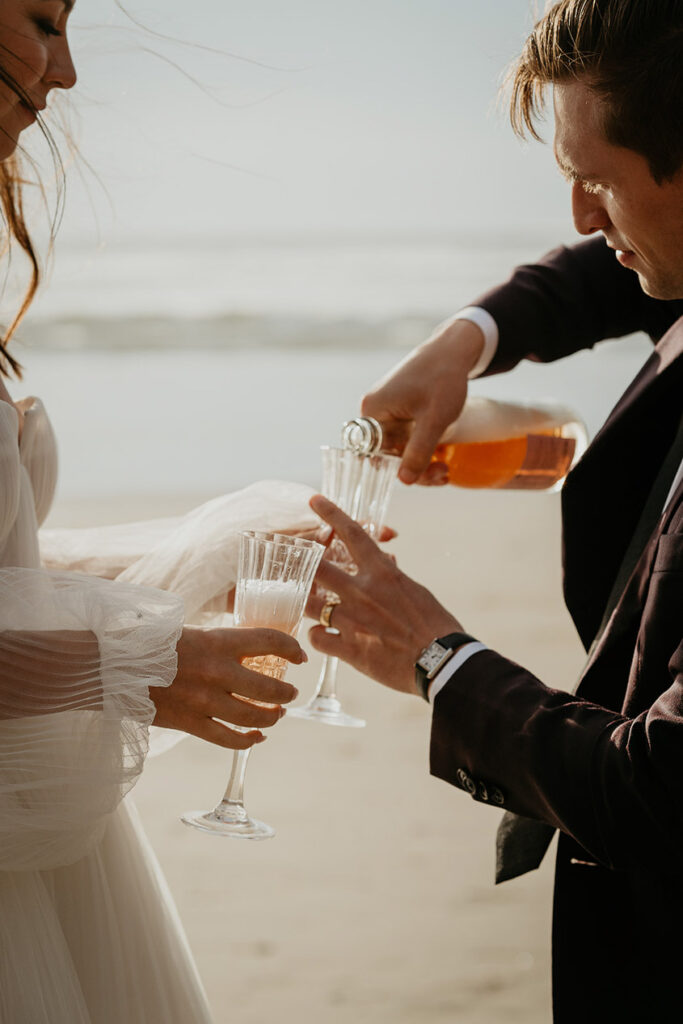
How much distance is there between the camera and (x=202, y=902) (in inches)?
158

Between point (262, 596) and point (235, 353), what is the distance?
12376 millimetres

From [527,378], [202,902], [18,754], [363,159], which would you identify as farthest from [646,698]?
[363,159]

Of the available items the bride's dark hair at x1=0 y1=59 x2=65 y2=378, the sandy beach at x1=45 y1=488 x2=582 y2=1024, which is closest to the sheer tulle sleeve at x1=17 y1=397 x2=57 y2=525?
the bride's dark hair at x1=0 y1=59 x2=65 y2=378

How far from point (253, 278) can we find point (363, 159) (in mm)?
5371

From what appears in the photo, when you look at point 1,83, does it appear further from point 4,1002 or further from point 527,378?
point 527,378

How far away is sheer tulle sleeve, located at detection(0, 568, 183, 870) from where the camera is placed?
5.09ft

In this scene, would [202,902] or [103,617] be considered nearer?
[103,617]

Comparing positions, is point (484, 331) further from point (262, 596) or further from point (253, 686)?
point (253, 686)

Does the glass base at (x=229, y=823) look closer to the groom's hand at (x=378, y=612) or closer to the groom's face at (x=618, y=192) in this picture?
the groom's hand at (x=378, y=612)

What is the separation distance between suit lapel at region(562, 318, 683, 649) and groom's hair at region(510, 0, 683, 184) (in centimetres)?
45

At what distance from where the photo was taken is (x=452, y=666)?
6.31 ft

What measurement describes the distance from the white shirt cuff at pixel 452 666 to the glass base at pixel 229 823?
37cm

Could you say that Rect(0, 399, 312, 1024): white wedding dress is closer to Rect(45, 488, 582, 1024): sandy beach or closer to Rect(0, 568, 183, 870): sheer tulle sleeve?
Rect(0, 568, 183, 870): sheer tulle sleeve

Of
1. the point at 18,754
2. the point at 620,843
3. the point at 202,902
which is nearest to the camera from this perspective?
the point at 18,754
